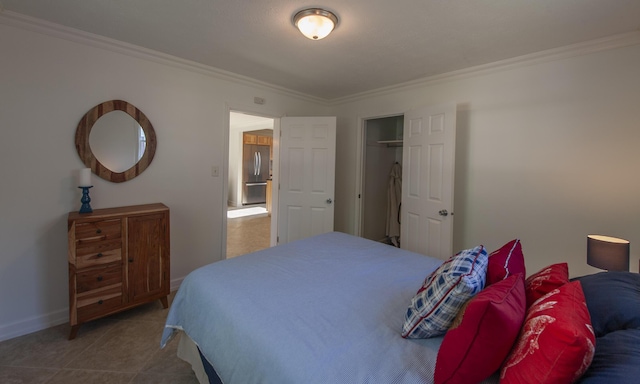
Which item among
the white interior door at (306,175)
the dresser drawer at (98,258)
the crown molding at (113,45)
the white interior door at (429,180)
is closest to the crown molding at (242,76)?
the crown molding at (113,45)

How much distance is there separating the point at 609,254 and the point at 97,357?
3.43 meters

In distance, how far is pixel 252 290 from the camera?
4.66 feet

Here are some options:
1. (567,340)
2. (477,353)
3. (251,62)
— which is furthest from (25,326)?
(567,340)

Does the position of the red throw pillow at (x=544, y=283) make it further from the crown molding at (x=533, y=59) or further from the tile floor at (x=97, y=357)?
the crown molding at (x=533, y=59)

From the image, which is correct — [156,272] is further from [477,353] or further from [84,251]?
[477,353]

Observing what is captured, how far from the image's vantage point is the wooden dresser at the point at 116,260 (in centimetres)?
203

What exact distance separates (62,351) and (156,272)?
0.74 metres

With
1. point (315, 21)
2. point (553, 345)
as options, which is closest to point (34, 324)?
point (315, 21)

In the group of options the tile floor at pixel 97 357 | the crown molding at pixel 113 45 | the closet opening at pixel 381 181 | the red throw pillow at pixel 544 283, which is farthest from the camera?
the closet opening at pixel 381 181

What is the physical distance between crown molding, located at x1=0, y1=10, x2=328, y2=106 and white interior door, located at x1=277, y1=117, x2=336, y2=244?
72 centimetres

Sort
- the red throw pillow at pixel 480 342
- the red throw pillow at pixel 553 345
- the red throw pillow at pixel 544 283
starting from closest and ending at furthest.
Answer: the red throw pillow at pixel 553 345
the red throw pillow at pixel 480 342
the red throw pillow at pixel 544 283

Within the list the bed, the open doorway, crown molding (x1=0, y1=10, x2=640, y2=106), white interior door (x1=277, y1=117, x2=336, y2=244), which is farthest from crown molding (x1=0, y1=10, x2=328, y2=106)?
the open doorway

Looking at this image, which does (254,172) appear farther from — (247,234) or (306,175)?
(306,175)

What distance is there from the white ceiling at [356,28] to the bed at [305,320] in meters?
1.66
